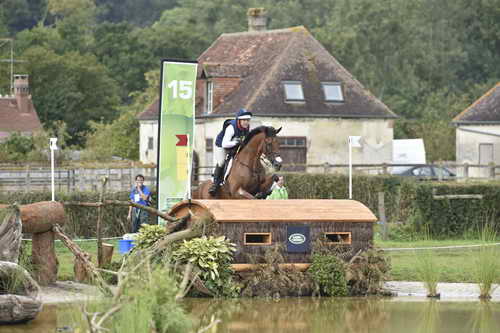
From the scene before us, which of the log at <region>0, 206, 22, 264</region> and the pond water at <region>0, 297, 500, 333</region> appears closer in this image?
the pond water at <region>0, 297, 500, 333</region>

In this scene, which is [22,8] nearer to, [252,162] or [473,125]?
[473,125]

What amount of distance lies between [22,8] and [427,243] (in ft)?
316

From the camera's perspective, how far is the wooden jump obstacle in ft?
60.3

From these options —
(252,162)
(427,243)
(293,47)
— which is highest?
(293,47)

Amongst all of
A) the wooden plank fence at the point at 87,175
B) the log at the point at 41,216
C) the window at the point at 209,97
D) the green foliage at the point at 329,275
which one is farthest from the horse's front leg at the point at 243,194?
the window at the point at 209,97

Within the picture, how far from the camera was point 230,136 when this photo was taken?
843 inches

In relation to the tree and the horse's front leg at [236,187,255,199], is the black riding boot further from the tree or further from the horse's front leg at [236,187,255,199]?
the tree

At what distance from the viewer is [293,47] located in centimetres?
5225

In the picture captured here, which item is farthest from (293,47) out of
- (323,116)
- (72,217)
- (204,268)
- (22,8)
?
(22,8)

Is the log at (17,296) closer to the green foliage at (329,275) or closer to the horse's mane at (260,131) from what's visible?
the green foliage at (329,275)

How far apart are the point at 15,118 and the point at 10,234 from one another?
5625 centimetres

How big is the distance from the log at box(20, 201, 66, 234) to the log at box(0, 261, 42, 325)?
103 inches

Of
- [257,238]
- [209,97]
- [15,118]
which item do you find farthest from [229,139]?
[15,118]

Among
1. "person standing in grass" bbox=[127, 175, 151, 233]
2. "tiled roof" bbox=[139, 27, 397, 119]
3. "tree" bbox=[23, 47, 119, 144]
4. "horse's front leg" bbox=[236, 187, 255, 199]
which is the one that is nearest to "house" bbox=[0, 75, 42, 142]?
"tree" bbox=[23, 47, 119, 144]
